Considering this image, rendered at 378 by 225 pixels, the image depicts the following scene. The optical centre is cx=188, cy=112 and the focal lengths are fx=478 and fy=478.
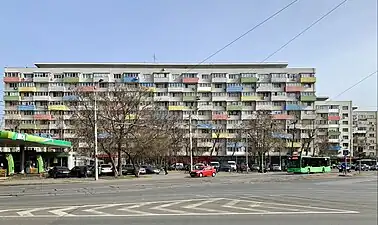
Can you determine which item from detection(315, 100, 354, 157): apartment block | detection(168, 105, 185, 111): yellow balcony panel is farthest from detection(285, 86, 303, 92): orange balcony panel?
detection(168, 105, 185, 111): yellow balcony panel

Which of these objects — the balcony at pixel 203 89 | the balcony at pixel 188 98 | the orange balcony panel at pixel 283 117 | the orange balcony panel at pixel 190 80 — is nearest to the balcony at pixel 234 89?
the balcony at pixel 203 89

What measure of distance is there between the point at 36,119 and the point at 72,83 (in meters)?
11.9

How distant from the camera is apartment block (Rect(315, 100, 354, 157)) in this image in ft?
392

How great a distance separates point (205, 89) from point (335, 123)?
3942 cm

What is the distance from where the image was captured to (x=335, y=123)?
5128 inches

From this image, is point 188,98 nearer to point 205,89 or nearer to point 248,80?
point 205,89

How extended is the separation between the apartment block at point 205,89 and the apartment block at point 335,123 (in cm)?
632

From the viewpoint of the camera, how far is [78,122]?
53.9m

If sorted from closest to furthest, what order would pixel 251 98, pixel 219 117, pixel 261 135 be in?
pixel 261 135, pixel 219 117, pixel 251 98

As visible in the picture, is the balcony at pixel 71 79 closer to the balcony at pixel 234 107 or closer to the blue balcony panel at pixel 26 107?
the blue balcony panel at pixel 26 107

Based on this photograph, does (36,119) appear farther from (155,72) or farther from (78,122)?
(78,122)

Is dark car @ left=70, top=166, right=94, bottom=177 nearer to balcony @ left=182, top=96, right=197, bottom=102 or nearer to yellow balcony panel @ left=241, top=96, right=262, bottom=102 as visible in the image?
balcony @ left=182, top=96, right=197, bottom=102

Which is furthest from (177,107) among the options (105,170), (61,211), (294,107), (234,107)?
(61,211)

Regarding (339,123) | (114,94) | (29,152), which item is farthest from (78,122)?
(339,123)
